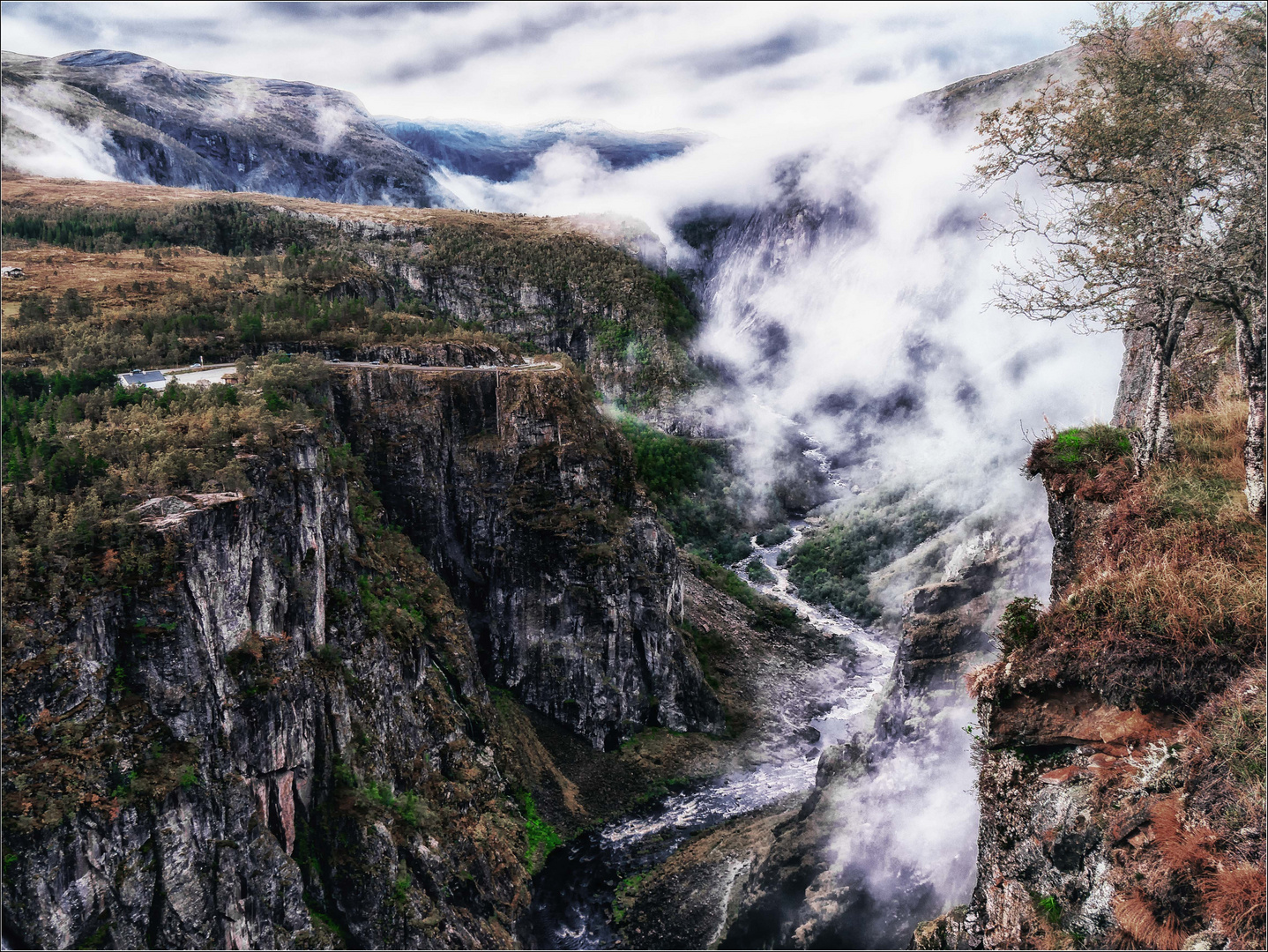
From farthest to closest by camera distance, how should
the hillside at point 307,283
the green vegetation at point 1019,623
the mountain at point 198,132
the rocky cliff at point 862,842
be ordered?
the mountain at point 198,132, the hillside at point 307,283, the rocky cliff at point 862,842, the green vegetation at point 1019,623

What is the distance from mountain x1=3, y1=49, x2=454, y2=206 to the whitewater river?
110482 millimetres

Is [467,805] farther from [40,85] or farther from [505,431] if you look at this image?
[40,85]

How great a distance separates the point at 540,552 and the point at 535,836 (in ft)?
53.6

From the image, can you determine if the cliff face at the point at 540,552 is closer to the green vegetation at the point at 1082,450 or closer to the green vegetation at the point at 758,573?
the green vegetation at the point at 758,573

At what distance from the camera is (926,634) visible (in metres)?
31.3

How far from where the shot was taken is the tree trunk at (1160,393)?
35.9ft

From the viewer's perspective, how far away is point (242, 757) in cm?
1998

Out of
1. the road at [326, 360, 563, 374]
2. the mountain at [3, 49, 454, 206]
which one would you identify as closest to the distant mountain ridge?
the mountain at [3, 49, 454, 206]

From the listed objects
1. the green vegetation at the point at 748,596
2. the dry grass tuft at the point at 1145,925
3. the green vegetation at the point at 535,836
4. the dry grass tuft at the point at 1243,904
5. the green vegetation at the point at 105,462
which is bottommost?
the green vegetation at the point at 535,836

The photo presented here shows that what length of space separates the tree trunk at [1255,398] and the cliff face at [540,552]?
35196 millimetres

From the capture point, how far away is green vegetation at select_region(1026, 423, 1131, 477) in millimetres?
12453

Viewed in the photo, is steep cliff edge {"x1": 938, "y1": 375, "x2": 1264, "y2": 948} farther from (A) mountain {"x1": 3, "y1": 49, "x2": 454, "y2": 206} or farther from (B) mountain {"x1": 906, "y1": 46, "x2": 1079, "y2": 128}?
(A) mountain {"x1": 3, "y1": 49, "x2": 454, "y2": 206}

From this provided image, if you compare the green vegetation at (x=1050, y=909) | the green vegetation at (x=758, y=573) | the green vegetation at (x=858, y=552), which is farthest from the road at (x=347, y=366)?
the green vegetation at (x=858, y=552)

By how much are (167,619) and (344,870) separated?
37.1ft
